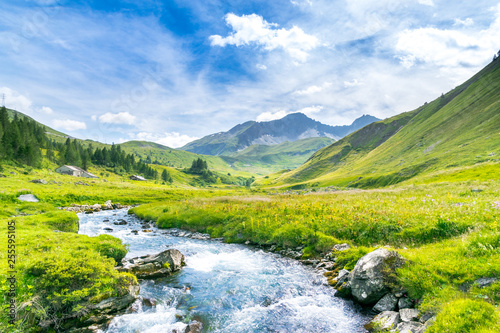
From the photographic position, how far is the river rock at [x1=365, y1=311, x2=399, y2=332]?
31.4 feet

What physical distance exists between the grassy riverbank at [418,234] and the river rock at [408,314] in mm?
403

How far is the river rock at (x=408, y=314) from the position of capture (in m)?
9.50

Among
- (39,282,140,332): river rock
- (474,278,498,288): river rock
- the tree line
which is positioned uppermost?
the tree line

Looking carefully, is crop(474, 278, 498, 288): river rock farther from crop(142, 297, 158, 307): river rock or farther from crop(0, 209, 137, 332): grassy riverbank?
crop(0, 209, 137, 332): grassy riverbank

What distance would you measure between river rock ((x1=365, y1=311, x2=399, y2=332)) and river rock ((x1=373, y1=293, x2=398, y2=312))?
2.46ft

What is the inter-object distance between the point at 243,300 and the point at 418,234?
48.0ft

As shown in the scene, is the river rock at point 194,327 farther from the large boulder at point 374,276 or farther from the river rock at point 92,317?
the large boulder at point 374,276

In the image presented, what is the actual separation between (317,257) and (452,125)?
5965 inches

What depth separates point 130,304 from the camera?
39.9 feet

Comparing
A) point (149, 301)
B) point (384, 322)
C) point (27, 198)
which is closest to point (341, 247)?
point (384, 322)

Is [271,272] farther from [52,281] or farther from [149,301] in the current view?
[52,281]

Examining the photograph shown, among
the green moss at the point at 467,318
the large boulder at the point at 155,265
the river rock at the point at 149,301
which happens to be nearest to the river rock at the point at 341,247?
the green moss at the point at 467,318

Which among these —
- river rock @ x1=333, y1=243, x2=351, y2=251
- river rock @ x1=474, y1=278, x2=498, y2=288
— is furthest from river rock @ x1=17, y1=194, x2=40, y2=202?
river rock @ x1=474, y1=278, x2=498, y2=288

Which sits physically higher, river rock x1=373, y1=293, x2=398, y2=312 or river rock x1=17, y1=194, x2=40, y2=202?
river rock x1=373, y1=293, x2=398, y2=312
